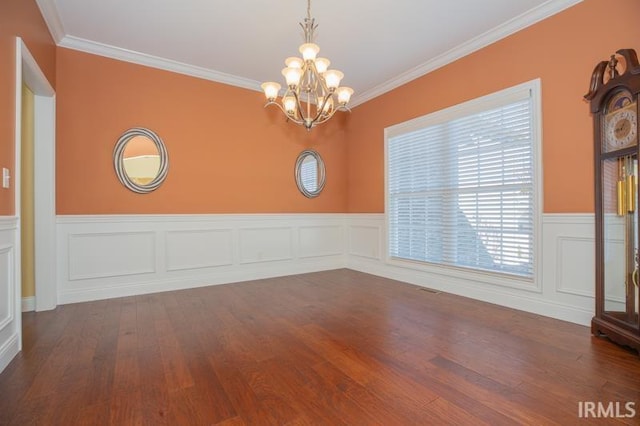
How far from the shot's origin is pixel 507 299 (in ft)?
10.7

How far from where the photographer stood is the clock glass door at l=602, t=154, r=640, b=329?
2.21 meters

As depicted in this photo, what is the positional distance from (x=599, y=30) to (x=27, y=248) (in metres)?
5.71

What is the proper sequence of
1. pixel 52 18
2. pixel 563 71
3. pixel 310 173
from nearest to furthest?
1. pixel 563 71
2. pixel 52 18
3. pixel 310 173

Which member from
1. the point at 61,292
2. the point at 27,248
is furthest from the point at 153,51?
the point at 61,292

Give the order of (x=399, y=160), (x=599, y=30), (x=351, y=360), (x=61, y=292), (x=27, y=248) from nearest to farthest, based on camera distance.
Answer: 1. (x=351, y=360)
2. (x=599, y=30)
3. (x=27, y=248)
4. (x=61, y=292)
5. (x=399, y=160)

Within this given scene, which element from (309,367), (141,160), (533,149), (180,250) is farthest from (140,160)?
(533,149)

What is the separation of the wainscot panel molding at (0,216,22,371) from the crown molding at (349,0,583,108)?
441 cm

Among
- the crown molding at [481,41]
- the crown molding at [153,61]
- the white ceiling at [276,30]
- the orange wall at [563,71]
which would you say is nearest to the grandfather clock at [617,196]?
the orange wall at [563,71]

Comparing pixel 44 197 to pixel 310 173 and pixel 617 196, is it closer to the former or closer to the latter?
pixel 310 173

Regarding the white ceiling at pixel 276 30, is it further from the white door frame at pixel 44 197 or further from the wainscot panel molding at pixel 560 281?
the wainscot panel molding at pixel 560 281

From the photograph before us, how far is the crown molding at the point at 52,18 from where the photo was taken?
9.09ft

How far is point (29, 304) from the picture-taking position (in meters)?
3.15

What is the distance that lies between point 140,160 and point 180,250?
4.02 ft

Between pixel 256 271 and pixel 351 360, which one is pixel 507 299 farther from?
pixel 256 271
